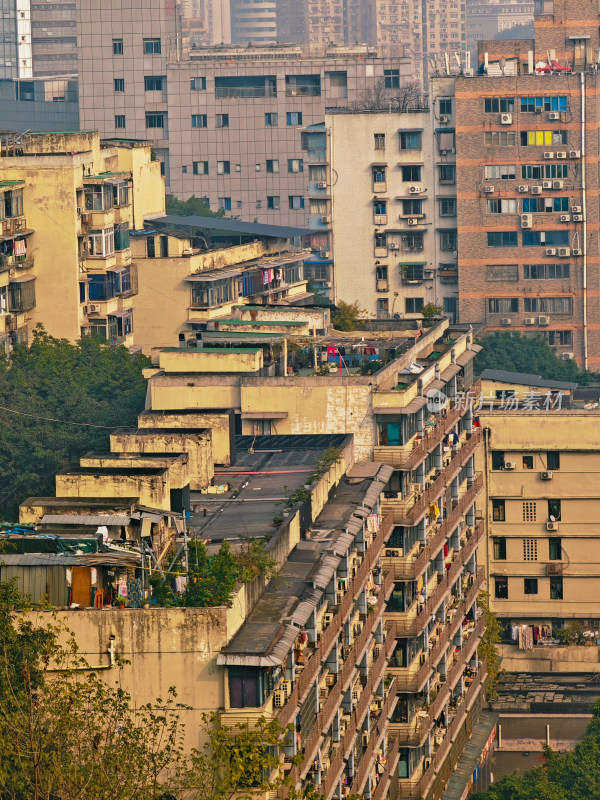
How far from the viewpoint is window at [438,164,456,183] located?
11800cm

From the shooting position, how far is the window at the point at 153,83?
14825 centimetres

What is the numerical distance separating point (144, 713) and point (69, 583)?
319 cm

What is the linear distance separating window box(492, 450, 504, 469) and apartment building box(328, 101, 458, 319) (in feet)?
140

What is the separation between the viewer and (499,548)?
75.6 m

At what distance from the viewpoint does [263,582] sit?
40.1 metres

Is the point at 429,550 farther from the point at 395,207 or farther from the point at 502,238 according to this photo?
the point at 395,207

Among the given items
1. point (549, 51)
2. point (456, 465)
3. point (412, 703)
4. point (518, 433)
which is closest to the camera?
point (412, 703)

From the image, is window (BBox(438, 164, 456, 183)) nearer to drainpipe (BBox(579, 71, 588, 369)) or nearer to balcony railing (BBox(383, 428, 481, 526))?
drainpipe (BBox(579, 71, 588, 369))

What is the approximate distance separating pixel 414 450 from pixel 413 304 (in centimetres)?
6749

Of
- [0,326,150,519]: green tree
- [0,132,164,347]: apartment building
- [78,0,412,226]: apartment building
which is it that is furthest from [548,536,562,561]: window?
[78,0,412,226]: apartment building

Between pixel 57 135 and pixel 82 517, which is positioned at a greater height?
pixel 57 135

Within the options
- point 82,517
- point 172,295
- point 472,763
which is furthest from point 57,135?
point 82,517

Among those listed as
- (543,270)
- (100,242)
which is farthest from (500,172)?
(100,242)

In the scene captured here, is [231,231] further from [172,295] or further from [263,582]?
[263,582]
